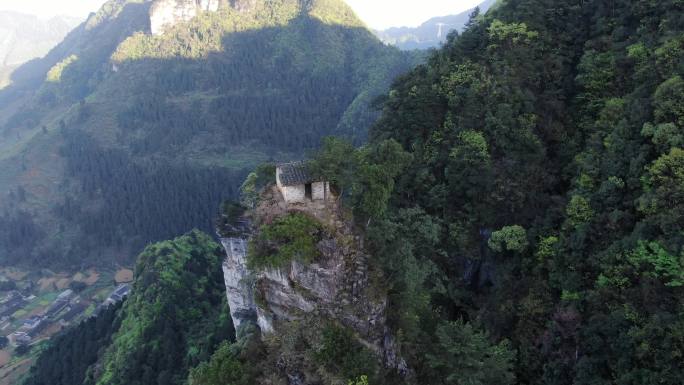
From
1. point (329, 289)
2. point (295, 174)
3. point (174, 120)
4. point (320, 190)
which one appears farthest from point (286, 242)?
point (174, 120)

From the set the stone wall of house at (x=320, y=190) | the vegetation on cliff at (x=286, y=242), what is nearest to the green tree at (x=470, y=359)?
the vegetation on cliff at (x=286, y=242)

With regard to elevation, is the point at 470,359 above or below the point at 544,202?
below

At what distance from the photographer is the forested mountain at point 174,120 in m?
94.7

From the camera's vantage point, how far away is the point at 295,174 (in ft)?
84.8

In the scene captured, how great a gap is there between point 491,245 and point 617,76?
15.3 meters

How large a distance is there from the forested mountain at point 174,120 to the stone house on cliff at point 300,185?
63.3 metres

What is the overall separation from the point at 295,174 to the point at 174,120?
343 ft

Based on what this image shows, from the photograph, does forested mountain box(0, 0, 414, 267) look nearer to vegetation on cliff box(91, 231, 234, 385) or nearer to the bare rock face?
the bare rock face

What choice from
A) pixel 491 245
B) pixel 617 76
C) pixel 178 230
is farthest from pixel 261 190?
pixel 178 230

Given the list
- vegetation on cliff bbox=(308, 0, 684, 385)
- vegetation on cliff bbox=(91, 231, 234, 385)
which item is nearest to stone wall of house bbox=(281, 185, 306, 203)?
vegetation on cliff bbox=(308, 0, 684, 385)

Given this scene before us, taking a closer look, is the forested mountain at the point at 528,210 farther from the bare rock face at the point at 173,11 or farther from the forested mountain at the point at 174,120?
the bare rock face at the point at 173,11

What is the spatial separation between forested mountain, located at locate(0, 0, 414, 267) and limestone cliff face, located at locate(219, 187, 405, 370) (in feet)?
208

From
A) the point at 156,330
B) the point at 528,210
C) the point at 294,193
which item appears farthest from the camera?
the point at 156,330

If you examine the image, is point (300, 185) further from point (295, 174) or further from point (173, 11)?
point (173, 11)
